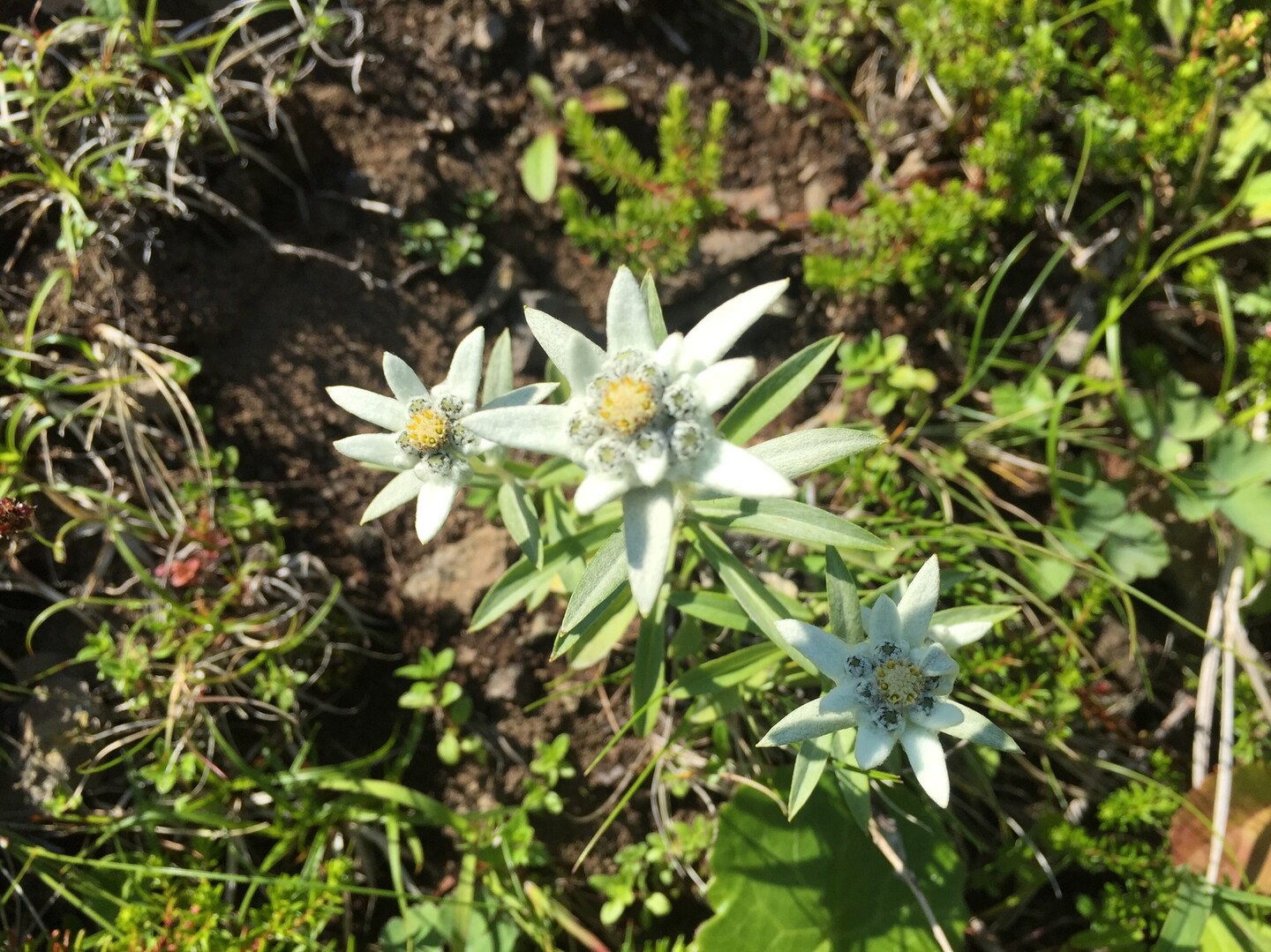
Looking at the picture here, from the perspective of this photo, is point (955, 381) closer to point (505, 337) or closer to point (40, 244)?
point (505, 337)

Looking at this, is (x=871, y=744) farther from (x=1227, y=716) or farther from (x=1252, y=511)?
(x=1252, y=511)

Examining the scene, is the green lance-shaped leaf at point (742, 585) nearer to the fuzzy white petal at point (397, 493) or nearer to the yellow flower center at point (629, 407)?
the yellow flower center at point (629, 407)

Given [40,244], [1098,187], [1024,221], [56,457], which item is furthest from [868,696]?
[40,244]

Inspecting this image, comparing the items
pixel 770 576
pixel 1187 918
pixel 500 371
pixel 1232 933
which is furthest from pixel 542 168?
pixel 1232 933

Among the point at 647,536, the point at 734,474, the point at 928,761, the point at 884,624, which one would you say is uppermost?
the point at 734,474

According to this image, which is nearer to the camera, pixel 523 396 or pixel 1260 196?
pixel 523 396

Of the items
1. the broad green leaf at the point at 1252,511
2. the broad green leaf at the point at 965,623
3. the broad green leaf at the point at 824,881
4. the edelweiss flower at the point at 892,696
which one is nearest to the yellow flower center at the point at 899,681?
the edelweiss flower at the point at 892,696
